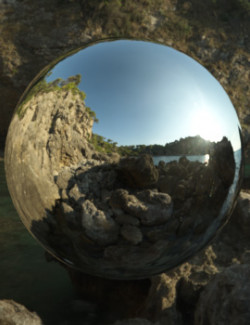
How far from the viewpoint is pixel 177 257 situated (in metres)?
2.06

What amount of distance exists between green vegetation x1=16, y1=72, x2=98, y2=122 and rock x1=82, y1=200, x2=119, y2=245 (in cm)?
51

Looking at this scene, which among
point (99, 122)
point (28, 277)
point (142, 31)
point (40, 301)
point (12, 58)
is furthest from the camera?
point (142, 31)

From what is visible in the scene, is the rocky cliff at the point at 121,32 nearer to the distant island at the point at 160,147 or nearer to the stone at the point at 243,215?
the stone at the point at 243,215

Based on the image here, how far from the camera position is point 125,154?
1.76m

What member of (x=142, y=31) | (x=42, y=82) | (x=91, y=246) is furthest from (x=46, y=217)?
(x=142, y=31)

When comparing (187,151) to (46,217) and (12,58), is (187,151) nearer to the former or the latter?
(46,217)

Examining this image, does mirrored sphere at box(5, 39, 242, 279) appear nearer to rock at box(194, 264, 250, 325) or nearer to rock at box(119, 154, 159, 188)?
rock at box(119, 154, 159, 188)

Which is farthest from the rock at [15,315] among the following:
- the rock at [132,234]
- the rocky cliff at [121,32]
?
the rocky cliff at [121,32]

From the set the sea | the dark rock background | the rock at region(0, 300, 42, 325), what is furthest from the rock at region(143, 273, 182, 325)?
the dark rock background

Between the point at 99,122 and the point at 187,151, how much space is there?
500mm

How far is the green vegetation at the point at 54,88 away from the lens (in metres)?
1.79

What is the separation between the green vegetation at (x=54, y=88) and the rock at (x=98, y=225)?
0.51 m

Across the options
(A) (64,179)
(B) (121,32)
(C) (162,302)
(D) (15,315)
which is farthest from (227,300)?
(B) (121,32)

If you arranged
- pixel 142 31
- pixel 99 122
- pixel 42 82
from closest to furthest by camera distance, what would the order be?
pixel 99 122, pixel 42 82, pixel 142 31
